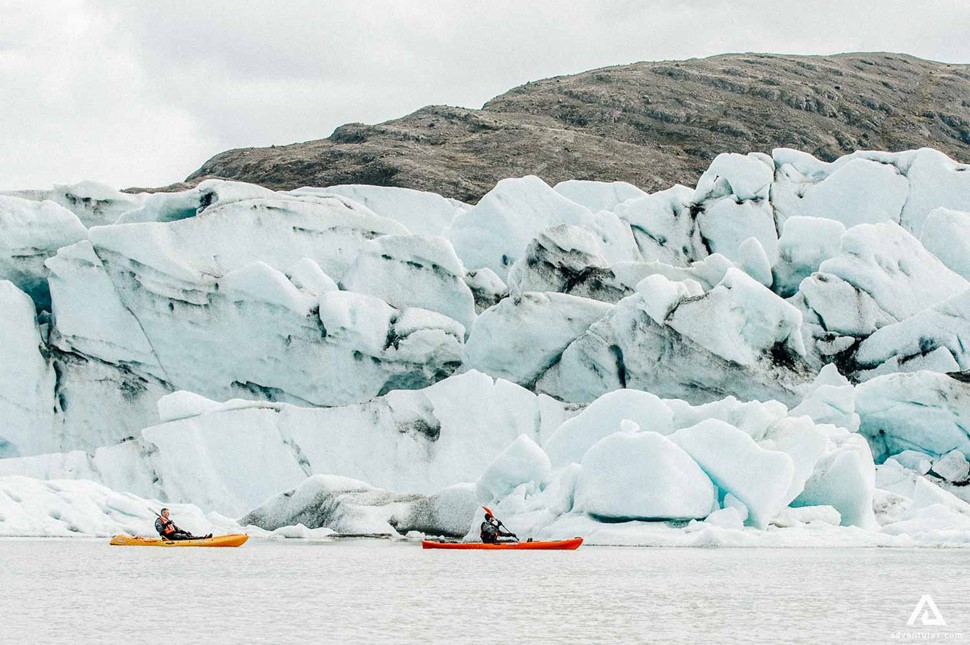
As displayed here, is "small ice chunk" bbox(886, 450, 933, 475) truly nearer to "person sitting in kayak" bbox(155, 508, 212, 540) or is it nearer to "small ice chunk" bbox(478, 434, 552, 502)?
"small ice chunk" bbox(478, 434, 552, 502)

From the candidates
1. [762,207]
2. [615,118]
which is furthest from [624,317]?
[615,118]

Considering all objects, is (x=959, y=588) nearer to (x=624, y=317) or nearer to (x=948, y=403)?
(x=948, y=403)

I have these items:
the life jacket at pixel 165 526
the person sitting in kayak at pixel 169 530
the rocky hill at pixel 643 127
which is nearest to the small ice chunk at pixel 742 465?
the person sitting in kayak at pixel 169 530

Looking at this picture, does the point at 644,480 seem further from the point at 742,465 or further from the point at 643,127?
the point at 643,127

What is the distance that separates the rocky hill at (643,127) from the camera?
53.5 meters

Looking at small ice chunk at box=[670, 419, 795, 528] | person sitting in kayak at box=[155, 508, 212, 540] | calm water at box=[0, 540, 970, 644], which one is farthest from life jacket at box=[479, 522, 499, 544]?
person sitting in kayak at box=[155, 508, 212, 540]

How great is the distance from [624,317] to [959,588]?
1105 centimetres

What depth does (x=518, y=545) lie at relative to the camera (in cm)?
1645

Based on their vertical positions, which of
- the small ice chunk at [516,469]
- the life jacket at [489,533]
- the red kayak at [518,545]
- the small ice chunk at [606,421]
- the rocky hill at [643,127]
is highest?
the rocky hill at [643,127]

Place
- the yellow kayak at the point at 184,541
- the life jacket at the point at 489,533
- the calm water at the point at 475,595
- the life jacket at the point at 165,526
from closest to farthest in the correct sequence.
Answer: the calm water at the point at 475,595
the life jacket at the point at 489,533
the yellow kayak at the point at 184,541
the life jacket at the point at 165,526

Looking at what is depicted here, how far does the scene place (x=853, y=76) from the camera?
237 feet

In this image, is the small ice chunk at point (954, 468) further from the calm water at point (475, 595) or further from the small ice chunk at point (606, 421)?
the small ice chunk at point (606, 421)

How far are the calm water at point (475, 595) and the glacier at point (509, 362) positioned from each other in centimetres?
194

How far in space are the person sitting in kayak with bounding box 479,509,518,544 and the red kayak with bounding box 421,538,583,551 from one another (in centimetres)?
8
